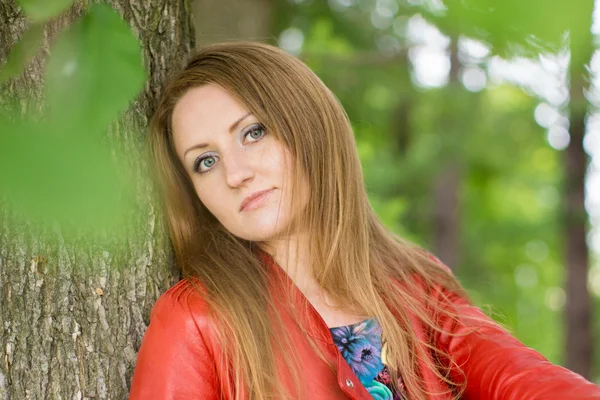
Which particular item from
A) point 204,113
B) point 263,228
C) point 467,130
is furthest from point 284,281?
point 467,130

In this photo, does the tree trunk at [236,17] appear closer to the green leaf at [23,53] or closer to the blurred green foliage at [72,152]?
the green leaf at [23,53]

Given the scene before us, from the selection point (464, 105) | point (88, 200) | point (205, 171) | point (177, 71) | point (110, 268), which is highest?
point (464, 105)

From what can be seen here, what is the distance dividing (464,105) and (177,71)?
6.11 meters

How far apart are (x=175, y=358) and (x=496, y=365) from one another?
99cm

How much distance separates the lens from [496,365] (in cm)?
200

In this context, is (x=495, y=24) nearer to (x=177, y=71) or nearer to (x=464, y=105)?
(x=177, y=71)

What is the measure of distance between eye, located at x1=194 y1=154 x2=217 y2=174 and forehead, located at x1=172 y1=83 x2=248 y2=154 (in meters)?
0.06

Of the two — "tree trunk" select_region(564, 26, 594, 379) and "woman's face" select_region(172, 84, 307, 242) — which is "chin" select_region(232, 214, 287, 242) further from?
"tree trunk" select_region(564, 26, 594, 379)

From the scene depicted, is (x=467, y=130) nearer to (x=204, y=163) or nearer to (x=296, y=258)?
(x=296, y=258)

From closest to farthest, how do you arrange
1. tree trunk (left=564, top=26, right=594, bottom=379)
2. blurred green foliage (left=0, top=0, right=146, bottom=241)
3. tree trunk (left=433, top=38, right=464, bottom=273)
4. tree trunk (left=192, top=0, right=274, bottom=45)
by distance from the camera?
1. blurred green foliage (left=0, top=0, right=146, bottom=241)
2. tree trunk (left=192, top=0, right=274, bottom=45)
3. tree trunk (left=564, top=26, right=594, bottom=379)
4. tree trunk (left=433, top=38, right=464, bottom=273)

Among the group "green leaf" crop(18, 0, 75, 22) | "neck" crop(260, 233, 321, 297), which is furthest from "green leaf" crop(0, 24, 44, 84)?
"neck" crop(260, 233, 321, 297)

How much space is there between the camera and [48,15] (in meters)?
0.67

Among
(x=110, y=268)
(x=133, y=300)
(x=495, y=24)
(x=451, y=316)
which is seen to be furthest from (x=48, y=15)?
(x=451, y=316)

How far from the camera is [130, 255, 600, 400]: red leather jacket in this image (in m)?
1.75
